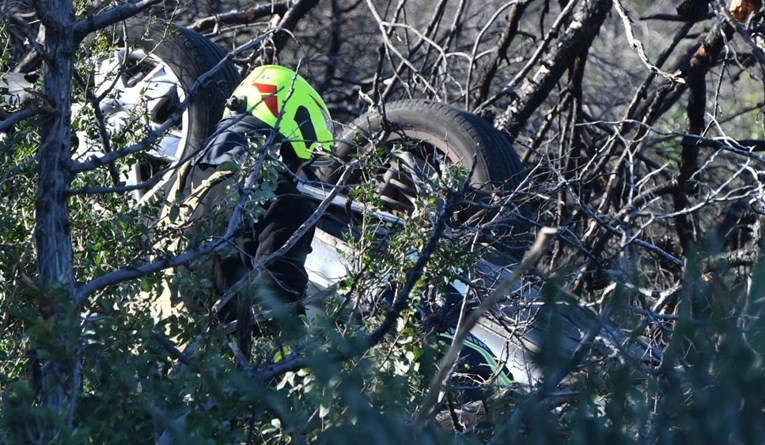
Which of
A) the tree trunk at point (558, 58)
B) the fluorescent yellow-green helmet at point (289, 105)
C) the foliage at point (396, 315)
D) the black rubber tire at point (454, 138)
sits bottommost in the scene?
the foliage at point (396, 315)

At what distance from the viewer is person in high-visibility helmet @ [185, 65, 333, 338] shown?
3.65 meters

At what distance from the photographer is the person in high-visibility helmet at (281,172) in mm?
3654

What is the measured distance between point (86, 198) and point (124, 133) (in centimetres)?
36

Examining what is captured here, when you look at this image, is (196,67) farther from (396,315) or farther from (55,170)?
(396,315)

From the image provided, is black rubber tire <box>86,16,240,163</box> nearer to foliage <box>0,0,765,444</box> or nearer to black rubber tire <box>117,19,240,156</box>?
black rubber tire <box>117,19,240,156</box>

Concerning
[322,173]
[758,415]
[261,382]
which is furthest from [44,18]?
[322,173]

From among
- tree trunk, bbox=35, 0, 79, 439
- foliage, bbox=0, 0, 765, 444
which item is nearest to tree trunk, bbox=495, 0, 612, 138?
foliage, bbox=0, 0, 765, 444

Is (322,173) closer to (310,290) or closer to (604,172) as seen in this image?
(310,290)

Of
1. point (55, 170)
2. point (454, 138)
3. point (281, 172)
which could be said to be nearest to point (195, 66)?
point (454, 138)

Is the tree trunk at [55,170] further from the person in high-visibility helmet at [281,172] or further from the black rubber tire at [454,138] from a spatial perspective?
the black rubber tire at [454,138]

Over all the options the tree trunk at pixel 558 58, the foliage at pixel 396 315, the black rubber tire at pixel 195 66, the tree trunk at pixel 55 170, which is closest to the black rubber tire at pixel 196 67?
the black rubber tire at pixel 195 66

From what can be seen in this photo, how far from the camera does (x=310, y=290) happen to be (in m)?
4.93

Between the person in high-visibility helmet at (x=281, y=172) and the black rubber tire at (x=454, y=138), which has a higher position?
the black rubber tire at (x=454, y=138)

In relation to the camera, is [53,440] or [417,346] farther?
[417,346]
